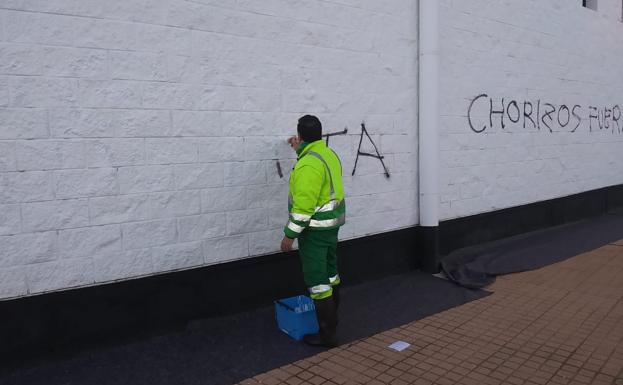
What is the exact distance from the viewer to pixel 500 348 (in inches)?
156

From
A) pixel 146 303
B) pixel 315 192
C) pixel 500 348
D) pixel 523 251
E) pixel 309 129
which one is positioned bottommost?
pixel 500 348

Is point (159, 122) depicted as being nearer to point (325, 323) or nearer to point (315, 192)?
point (315, 192)

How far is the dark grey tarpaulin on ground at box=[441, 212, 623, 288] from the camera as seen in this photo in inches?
233

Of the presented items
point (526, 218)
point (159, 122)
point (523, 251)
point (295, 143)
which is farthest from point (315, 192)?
point (526, 218)

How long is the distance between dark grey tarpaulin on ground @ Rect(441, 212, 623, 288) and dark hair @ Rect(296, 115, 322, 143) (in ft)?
9.06

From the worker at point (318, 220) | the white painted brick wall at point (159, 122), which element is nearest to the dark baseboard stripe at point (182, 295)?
the white painted brick wall at point (159, 122)

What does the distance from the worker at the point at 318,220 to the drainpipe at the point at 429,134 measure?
2.19 metres

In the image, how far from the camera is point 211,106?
13.9ft

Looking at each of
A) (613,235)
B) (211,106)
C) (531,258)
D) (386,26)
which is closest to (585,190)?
(613,235)

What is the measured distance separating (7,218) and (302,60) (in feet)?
9.34

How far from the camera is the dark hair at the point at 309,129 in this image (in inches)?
154

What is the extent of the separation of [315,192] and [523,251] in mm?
4322

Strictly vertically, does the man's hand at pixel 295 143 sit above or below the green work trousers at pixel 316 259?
above

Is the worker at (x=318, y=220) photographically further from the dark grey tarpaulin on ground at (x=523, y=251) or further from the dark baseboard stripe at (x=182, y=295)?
the dark grey tarpaulin on ground at (x=523, y=251)
